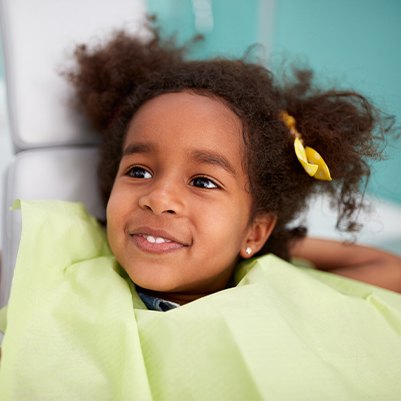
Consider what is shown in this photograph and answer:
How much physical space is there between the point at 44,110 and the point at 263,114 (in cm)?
46

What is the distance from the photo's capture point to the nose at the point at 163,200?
777 mm

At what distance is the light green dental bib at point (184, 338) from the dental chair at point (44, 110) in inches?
7.8

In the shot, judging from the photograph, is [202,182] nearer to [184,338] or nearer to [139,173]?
[139,173]

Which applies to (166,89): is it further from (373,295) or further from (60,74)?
(373,295)

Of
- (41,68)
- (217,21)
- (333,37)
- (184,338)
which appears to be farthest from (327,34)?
(184,338)

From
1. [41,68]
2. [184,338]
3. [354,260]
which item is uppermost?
[41,68]

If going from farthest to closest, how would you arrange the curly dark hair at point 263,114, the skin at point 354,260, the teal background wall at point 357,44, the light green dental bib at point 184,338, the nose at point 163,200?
the teal background wall at point 357,44, the skin at point 354,260, the curly dark hair at point 263,114, the nose at point 163,200, the light green dental bib at point 184,338

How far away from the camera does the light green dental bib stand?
653 millimetres

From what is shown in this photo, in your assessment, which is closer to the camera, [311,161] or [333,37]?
[311,161]

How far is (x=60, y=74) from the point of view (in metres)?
1.10

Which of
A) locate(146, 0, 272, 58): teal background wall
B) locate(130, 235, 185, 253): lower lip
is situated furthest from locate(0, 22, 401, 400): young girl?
locate(146, 0, 272, 58): teal background wall

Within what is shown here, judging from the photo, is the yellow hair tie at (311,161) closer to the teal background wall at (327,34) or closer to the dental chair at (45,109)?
the teal background wall at (327,34)

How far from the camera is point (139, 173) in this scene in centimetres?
87

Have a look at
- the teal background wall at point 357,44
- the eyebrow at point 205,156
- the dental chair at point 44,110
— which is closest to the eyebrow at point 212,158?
the eyebrow at point 205,156
